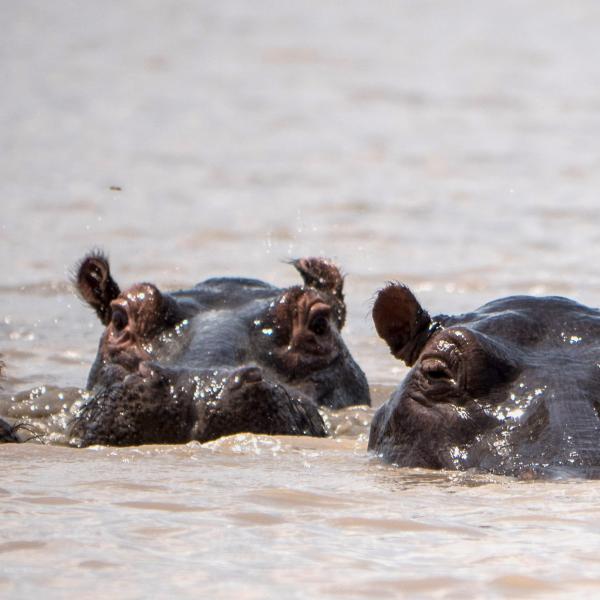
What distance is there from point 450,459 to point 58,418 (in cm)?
372

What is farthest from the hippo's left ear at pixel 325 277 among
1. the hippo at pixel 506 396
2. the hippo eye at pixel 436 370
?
the hippo eye at pixel 436 370

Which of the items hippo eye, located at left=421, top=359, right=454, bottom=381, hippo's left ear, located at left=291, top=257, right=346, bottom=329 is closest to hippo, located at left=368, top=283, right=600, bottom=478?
hippo eye, located at left=421, top=359, right=454, bottom=381

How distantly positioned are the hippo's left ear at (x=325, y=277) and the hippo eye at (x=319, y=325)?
909 mm

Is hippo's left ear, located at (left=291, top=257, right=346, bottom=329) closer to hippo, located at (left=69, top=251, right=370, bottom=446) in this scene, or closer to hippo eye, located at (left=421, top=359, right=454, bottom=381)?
hippo, located at (left=69, top=251, right=370, bottom=446)

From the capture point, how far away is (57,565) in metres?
5.04

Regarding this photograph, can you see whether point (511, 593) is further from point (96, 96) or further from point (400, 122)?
point (96, 96)

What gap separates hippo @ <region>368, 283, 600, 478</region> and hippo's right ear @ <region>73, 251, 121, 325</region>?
10.1 feet

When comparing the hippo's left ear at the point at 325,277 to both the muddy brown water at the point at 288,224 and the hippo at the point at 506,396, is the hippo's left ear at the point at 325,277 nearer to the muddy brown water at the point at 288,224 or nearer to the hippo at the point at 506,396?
the muddy brown water at the point at 288,224

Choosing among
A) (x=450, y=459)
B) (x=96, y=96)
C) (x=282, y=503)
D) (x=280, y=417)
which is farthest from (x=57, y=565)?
(x=96, y=96)

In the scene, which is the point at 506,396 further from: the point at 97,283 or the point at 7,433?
the point at 97,283

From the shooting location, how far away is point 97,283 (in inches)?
395

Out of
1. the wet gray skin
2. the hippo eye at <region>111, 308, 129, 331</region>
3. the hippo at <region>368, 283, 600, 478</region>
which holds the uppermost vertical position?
the hippo eye at <region>111, 308, 129, 331</region>

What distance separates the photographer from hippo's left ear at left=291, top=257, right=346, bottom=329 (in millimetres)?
10320

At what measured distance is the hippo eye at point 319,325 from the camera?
30.3 ft
